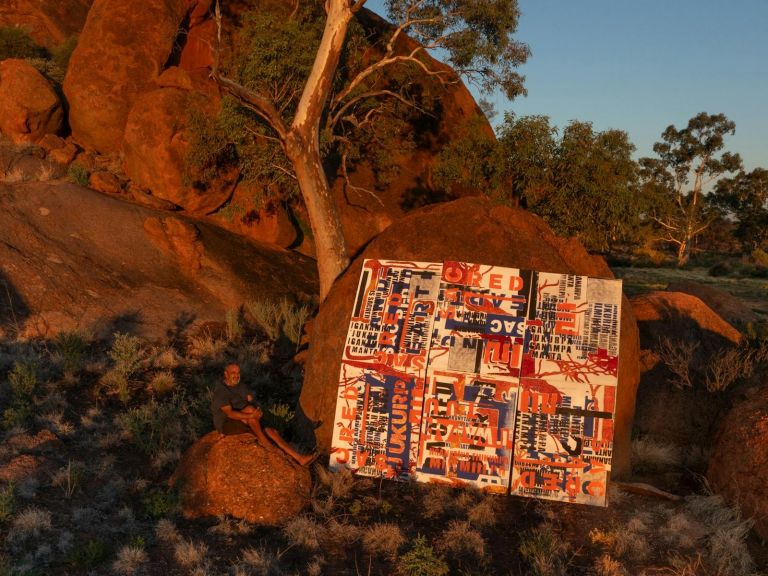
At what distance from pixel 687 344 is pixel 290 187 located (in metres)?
10.7

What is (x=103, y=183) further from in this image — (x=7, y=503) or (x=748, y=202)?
(x=748, y=202)

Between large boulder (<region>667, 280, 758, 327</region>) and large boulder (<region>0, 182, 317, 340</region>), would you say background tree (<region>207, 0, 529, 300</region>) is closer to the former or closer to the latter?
large boulder (<region>0, 182, 317, 340</region>)

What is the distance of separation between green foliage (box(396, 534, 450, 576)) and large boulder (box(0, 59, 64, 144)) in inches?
708

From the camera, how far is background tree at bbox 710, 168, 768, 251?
170 ft

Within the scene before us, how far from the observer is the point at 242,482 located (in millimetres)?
7090

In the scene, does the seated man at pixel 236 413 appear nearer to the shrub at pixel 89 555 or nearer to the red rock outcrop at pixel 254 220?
the shrub at pixel 89 555

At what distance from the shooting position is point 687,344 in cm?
1074

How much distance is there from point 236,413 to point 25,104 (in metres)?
16.2

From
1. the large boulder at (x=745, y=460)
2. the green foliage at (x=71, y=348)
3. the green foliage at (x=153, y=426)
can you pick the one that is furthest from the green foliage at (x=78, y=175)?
the large boulder at (x=745, y=460)

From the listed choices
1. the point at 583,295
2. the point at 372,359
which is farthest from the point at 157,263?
the point at 583,295

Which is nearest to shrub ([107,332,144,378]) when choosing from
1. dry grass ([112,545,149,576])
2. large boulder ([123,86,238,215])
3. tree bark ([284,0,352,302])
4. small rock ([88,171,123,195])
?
tree bark ([284,0,352,302])

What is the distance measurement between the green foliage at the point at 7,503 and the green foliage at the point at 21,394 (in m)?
1.88

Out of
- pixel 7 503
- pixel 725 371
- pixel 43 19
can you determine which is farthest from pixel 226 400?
pixel 43 19

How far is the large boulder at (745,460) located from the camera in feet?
23.4
